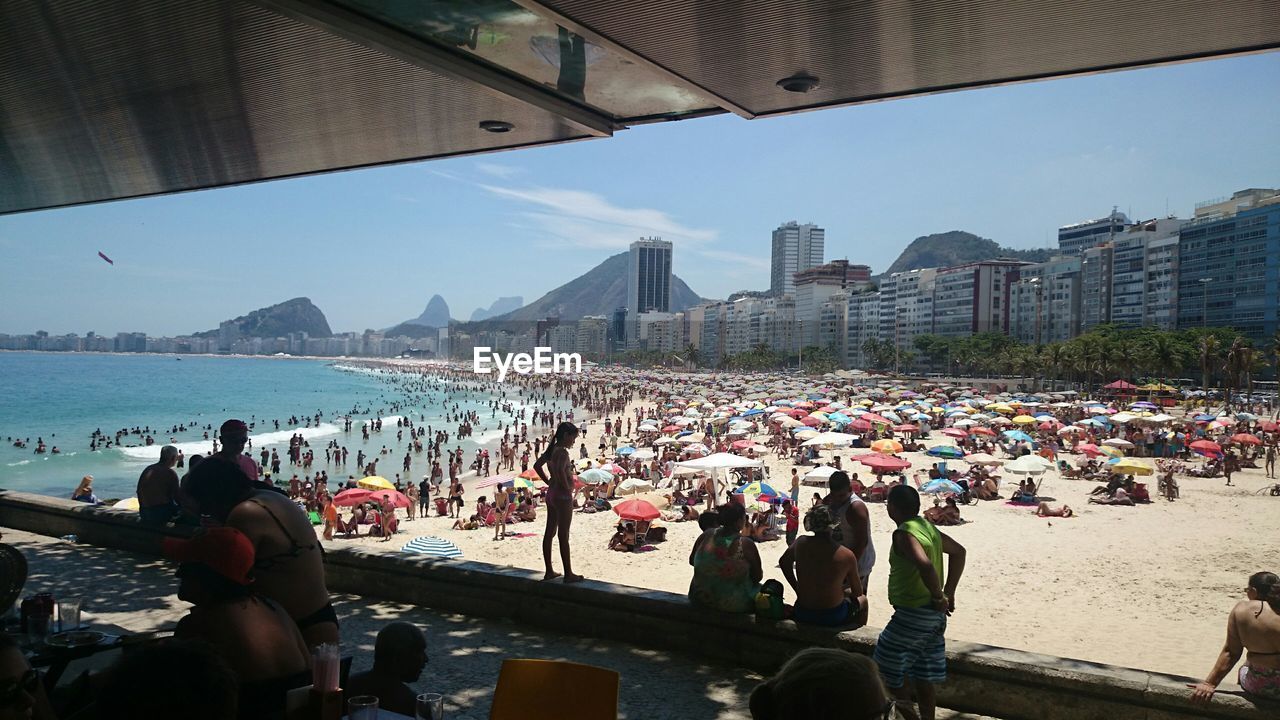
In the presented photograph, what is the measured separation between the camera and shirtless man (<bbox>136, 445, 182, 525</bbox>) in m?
7.37

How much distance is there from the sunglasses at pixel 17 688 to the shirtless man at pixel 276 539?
0.83 m

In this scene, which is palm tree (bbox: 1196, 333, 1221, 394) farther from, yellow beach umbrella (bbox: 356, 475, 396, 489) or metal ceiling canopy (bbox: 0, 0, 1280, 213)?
metal ceiling canopy (bbox: 0, 0, 1280, 213)

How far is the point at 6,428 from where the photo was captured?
5969 centimetres

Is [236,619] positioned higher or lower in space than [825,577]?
higher

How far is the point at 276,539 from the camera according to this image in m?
3.09

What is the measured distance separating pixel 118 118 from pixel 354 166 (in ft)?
5.64

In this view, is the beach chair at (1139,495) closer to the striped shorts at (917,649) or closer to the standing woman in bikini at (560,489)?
the standing woman in bikini at (560,489)

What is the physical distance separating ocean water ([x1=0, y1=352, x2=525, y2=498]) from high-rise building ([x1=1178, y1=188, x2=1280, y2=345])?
8527 centimetres

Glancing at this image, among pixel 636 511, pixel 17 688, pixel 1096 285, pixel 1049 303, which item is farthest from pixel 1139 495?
pixel 1049 303

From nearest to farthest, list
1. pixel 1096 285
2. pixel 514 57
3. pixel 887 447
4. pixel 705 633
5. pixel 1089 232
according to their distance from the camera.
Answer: pixel 514 57, pixel 705 633, pixel 887 447, pixel 1096 285, pixel 1089 232

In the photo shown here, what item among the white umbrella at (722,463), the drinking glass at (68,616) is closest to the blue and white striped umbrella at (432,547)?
the white umbrella at (722,463)

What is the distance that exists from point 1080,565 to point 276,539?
48.9 feet

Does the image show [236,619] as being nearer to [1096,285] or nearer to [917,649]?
[917,649]

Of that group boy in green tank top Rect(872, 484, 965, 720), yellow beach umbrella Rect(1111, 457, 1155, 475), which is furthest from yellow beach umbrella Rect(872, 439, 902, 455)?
boy in green tank top Rect(872, 484, 965, 720)
